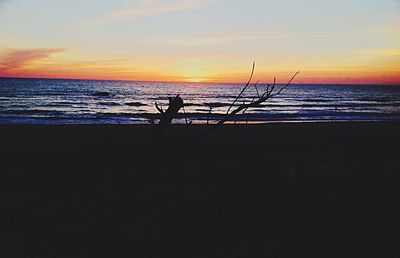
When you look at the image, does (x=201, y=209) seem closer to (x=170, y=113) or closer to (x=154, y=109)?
(x=170, y=113)

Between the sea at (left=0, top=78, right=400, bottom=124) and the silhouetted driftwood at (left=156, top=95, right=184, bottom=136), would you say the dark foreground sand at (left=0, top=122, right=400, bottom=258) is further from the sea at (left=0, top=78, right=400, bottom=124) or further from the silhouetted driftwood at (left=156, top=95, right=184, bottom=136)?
the sea at (left=0, top=78, right=400, bottom=124)

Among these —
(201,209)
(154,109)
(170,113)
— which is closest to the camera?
(170,113)

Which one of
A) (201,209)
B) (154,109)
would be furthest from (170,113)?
(154,109)

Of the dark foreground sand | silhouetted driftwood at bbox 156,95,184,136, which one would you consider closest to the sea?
silhouetted driftwood at bbox 156,95,184,136

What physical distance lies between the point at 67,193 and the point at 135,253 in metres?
3.43

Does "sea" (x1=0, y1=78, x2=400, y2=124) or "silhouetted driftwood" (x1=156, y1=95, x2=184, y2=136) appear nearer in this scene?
"silhouetted driftwood" (x1=156, y1=95, x2=184, y2=136)

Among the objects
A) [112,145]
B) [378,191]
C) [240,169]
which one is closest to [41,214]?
[240,169]

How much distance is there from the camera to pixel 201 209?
22.7ft

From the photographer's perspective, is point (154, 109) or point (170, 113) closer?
point (170, 113)

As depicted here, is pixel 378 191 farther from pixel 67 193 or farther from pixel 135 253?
pixel 67 193

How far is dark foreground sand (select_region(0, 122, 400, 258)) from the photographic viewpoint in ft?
19.0

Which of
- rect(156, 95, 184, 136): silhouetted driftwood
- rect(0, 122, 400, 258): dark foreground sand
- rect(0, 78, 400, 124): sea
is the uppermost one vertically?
rect(156, 95, 184, 136): silhouetted driftwood

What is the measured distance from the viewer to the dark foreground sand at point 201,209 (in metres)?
5.79

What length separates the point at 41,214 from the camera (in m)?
7.13
